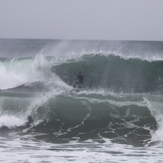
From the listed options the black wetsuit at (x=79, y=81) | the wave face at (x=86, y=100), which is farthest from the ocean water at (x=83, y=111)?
the black wetsuit at (x=79, y=81)

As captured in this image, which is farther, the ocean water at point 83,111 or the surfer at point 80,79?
the surfer at point 80,79

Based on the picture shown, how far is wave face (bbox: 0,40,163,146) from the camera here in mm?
11367

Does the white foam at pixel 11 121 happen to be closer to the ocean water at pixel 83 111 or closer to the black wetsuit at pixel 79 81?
the ocean water at pixel 83 111

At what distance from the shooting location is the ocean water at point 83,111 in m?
8.84

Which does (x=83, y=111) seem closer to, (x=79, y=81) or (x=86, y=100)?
(x=86, y=100)

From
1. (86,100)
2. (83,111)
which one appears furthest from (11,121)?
(86,100)

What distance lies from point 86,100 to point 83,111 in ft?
2.69

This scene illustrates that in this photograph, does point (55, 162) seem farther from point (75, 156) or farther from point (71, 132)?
point (71, 132)

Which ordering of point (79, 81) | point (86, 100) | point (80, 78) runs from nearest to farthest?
point (86, 100) < point (80, 78) < point (79, 81)

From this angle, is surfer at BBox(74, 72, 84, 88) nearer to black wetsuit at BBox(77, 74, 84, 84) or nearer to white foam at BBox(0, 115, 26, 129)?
black wetsuit at BBox(77, 74, 84, 84)

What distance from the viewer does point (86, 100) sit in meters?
13.8

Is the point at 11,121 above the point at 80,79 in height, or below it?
below

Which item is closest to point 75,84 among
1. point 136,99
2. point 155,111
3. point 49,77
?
point 49,77

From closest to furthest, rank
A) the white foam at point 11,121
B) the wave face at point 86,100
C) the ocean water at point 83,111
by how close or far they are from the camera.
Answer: the ocean water at point 83,111
the wave face at point 86,100
the white foam at point 11,121
